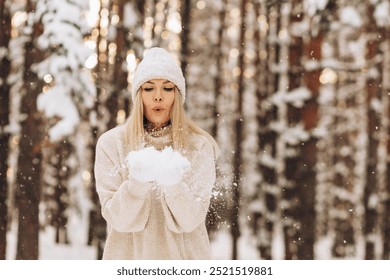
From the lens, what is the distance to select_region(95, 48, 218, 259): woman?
2.79m

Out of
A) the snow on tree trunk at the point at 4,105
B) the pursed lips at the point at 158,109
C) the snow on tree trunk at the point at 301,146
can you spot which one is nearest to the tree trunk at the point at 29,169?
the snow on tree trunk at the point at 4,105

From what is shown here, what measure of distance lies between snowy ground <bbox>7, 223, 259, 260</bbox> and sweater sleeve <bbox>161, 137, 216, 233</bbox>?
582 centimetres

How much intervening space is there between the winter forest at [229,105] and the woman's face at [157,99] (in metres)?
3.64

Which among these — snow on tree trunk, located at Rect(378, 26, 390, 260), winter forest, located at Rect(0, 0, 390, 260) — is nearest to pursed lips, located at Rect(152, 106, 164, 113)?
winter forest, located at Rect(0, 0, 390, 260)

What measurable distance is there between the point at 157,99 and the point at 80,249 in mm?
6879

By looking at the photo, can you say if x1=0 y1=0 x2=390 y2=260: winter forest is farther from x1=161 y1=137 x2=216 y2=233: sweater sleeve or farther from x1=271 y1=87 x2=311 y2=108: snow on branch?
x1=161 y1=137 x2=216 y2=233: sweater sleeve

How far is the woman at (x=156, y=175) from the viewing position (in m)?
2.79

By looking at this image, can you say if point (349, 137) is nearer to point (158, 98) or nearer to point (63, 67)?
point (63, 67)

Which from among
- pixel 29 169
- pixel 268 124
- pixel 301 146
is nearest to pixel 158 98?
pixel 29 169

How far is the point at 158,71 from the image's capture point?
10.3 feet

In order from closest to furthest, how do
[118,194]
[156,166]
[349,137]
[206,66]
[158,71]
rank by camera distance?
[156,166] < [118,194] < [158,71] < [206,66] < [349,137]

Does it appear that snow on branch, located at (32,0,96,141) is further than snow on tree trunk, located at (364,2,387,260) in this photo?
No

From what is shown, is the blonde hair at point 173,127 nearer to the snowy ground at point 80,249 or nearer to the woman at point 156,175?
the woman at point 156,175
